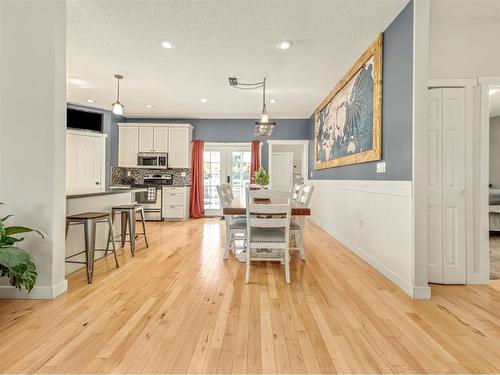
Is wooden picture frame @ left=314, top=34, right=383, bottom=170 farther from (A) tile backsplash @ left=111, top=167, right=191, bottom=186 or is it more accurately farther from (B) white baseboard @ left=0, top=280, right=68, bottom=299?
(B) white baseboard @ left=0, top=280, right=68, bottom=299

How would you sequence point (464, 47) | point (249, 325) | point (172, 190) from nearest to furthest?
point (249, 325)
point (464, 47)
point (172, 190)

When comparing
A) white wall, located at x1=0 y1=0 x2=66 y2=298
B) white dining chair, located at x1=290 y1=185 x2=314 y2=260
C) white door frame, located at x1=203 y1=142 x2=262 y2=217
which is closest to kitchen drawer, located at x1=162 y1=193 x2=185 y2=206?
white door frame, located at x1=203 y1=142 x2=262 y2=217

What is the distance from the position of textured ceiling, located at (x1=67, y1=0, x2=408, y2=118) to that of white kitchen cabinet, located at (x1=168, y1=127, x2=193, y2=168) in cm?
142

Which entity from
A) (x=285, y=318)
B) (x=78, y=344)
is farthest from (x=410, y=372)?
(x=78, y=344)

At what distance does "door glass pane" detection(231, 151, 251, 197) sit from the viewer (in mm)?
7184

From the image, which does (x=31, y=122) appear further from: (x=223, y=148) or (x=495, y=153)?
(x=495, y=153)

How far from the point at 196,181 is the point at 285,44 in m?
4.39

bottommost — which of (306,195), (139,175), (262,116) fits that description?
(306,195)

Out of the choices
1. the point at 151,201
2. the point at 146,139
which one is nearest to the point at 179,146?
the point at 146,139

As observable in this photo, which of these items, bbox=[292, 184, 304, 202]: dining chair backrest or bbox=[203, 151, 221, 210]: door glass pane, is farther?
bbox=[203, 151, 221, 210]: door glass pane

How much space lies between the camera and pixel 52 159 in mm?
2258

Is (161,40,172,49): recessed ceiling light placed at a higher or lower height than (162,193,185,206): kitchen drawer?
higher

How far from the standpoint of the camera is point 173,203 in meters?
6.51

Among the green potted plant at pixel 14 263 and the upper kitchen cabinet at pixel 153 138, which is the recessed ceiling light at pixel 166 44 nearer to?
the green potted plant at pixel 14 263
